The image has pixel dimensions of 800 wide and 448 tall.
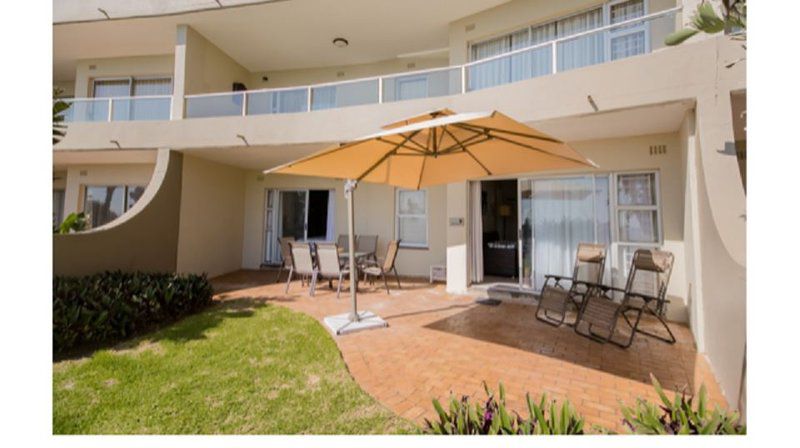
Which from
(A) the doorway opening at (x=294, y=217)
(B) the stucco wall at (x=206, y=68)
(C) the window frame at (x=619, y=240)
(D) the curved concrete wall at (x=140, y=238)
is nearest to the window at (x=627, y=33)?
(C) the window frame at (x=619, y=240)

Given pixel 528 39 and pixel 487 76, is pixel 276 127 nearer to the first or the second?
pixel 487 76

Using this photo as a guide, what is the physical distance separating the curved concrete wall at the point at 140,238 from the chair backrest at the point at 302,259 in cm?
346

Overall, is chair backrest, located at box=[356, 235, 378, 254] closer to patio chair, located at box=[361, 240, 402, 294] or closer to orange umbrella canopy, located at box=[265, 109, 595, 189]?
patio chair, located at box=[361, 240, 402, 294]

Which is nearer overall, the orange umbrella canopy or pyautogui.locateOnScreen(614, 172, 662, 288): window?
the orange umbrella canopy

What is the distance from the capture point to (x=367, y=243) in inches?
409

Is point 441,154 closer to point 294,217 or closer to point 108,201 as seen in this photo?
point 294,217

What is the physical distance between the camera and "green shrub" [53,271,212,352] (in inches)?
173

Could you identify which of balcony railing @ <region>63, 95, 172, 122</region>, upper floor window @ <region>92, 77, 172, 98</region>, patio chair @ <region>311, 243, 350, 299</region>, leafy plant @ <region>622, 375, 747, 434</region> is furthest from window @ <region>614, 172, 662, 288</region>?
upper floor window @ <region>92, 77, 172, 98</region>

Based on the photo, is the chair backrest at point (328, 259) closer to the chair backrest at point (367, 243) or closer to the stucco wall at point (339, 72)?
the chair backrest at point (367, 243)

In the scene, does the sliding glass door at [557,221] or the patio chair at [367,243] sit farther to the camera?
the patio chair at [367,243]

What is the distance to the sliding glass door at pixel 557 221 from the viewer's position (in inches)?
261

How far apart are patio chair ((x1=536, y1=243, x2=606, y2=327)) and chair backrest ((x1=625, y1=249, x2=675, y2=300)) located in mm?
546
